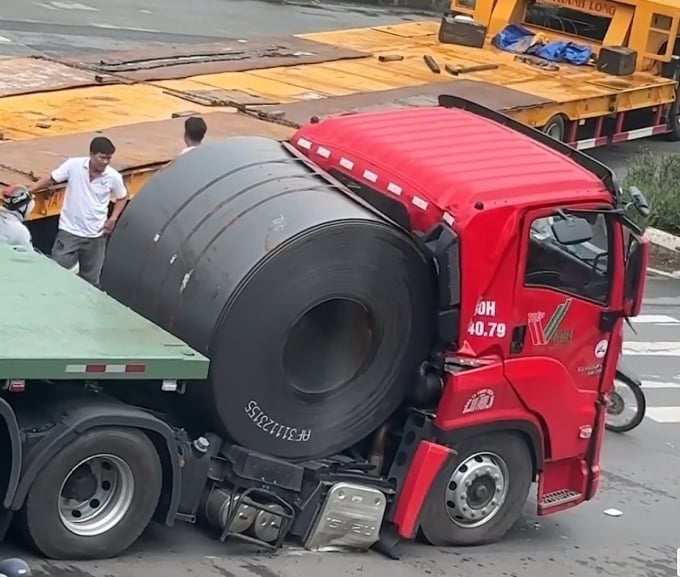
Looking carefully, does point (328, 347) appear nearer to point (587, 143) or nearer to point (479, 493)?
point (479, 493)

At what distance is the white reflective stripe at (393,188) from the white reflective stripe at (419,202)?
0.15 meters

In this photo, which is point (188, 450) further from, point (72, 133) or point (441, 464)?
point (72, 133)

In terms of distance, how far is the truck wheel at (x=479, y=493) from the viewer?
859cm

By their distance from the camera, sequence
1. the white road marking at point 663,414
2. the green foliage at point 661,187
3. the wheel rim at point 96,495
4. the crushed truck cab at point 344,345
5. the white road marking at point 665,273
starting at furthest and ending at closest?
the green foliage at point 661,187 < the white road marking at point 665,273 < the white road marking at point 663,414 < the crushed truck cab at point 344,345 < the wheel rim at point 96,495

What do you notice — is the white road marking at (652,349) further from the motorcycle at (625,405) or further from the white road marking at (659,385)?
the motorcycle at (625,405)

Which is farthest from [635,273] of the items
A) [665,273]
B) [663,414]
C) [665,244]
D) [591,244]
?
[665,244]

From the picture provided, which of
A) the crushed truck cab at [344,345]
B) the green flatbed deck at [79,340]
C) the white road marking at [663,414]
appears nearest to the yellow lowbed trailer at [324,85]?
the green flatbed deck at [79,340]

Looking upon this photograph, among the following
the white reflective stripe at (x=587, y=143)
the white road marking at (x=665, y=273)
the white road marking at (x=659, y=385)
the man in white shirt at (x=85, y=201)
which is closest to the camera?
the man in white shirt at (x=85, y=201)

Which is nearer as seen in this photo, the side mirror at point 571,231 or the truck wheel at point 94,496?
the truck wheel at point 94,496

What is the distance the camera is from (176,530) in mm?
8367

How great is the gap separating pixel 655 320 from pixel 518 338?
7.22m

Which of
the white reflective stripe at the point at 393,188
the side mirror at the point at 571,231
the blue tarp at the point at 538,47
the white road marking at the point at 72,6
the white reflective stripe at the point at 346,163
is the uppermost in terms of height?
the blue tarp at the point at 538,47

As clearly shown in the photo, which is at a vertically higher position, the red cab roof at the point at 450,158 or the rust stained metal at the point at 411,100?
the red cab roof at the point at 450,158

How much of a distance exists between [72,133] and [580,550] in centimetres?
644
